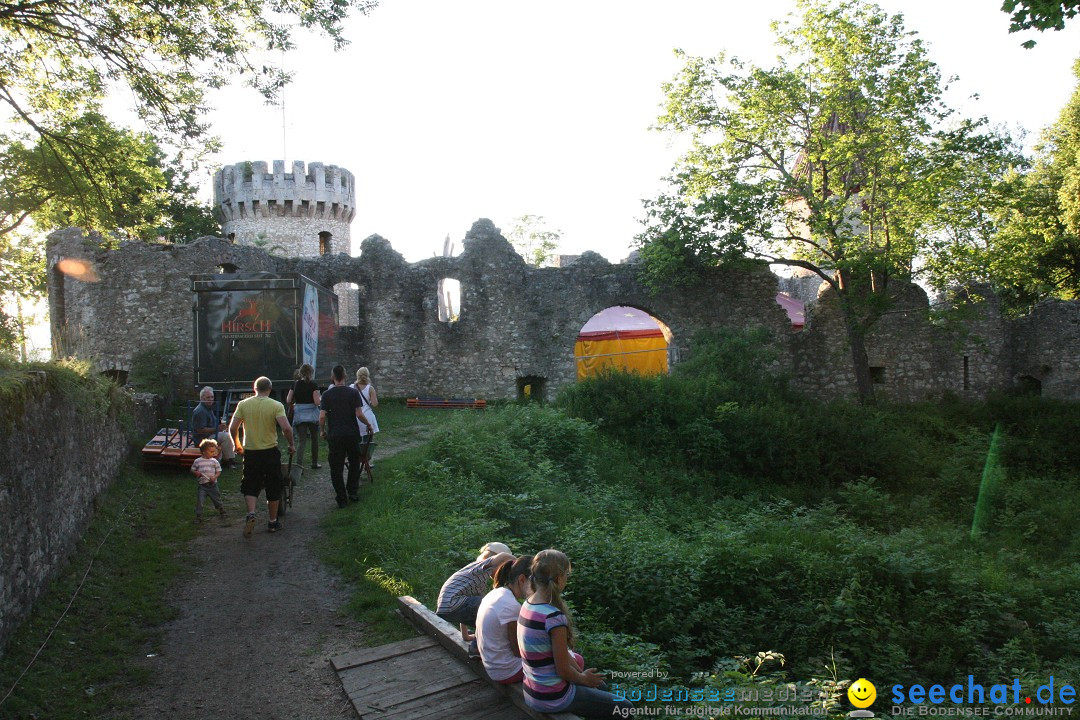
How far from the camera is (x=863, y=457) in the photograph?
17.8 m

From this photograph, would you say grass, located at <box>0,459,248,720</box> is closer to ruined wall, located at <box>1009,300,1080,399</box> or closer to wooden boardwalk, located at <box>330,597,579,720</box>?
wooden boardwalk, located at <box>330,597,579,720</box>

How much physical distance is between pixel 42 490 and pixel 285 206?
35.9 meters

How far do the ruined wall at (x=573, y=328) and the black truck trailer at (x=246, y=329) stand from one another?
24.4 feet

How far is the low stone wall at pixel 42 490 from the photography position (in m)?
6.24

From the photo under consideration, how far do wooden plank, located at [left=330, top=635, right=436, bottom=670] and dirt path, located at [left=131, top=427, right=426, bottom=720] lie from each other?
114 mm

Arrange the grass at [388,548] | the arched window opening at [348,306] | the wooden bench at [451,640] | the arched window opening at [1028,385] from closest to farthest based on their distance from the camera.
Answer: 1. the wooden bench at [451,640]
2. the grass at [388,548]
3. the arched window opening at [1028,385]
4. the arched window opening at [348,306]

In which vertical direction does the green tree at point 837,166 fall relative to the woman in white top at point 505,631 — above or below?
above

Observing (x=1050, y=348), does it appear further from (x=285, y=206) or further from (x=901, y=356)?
(x=285, y=206)

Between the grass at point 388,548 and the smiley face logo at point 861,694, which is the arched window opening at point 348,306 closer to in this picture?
the grass at point 388,548

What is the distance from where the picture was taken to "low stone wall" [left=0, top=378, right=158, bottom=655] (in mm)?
6238

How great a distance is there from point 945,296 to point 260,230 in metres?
30.9

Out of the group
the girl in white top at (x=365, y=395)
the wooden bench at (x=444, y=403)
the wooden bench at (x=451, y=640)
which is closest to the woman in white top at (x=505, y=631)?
the wooden bench at (x=451, y=640)

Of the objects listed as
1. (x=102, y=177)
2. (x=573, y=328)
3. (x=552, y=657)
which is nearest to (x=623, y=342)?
(x=573, y=328)

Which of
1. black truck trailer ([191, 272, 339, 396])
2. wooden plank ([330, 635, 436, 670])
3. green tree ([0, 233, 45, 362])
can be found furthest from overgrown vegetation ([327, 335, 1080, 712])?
green tree ([0, 233, 45, 362])
